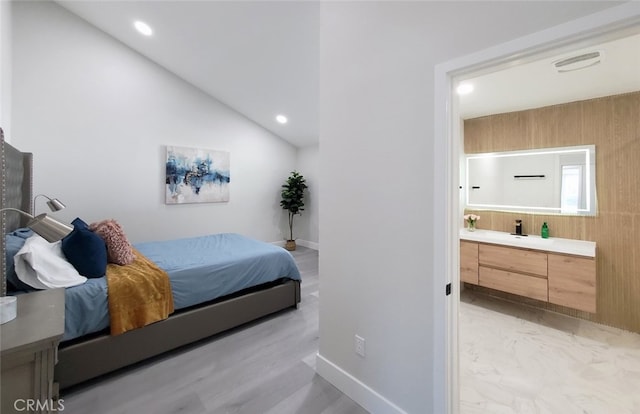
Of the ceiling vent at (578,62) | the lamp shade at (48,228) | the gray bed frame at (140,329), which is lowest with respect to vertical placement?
the gray bed frame at (140,329)

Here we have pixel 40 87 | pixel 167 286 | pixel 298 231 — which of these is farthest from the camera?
pixel 298 231

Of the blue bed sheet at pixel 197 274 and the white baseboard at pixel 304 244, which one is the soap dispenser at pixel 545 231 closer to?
the blue bed sheet at pixel 197 274

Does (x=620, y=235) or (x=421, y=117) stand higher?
(x=421, y=117)

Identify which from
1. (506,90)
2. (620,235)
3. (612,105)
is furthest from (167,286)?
(612,105)

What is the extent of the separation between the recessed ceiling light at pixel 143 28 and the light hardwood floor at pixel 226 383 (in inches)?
151

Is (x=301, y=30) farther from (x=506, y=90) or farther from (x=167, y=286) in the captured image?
(x=167, y=286)

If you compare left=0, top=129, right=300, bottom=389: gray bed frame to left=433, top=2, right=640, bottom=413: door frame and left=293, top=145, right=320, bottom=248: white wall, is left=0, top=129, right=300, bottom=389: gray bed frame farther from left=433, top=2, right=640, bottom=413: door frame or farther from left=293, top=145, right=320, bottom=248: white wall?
left=293, top=145, right=320, bottom=248: white wall

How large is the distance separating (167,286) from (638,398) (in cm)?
346

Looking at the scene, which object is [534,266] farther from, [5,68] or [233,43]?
[5,68]

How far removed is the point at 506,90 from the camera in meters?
2.54

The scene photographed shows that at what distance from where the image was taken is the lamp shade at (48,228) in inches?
39.4

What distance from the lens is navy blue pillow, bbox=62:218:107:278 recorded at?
2037mm

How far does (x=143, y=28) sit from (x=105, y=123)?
139 centimetres

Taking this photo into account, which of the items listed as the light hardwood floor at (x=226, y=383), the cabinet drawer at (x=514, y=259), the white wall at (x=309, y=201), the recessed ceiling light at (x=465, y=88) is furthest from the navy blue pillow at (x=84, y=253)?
the white wall at (x=309, y=201)
